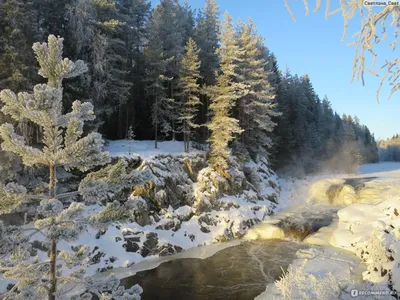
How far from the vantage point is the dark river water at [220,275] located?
1184cm

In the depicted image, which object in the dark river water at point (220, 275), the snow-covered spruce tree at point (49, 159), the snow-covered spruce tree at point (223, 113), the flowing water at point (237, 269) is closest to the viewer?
the snow-covered spruce tree at point (49, 159)

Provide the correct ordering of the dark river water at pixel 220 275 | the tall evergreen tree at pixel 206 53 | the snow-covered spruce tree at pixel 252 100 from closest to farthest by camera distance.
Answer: the dark river water at pixel 220 275
the snow-covered spruce tree at pixel 252 100
the tall evergreen tree at pixel 206 53

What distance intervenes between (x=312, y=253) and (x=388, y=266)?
567 cm

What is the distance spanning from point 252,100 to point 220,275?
18929 mm

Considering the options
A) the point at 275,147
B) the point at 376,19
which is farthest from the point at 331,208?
the point at 376,19

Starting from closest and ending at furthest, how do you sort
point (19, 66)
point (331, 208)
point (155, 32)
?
point (19, 66) → point (331, 208) → point (155, 32)

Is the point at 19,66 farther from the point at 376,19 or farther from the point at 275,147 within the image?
the point at 275,147

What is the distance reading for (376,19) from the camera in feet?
8.06

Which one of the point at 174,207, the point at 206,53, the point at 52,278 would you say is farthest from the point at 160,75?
the point at 52,278

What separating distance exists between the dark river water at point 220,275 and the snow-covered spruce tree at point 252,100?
1393 centimetres

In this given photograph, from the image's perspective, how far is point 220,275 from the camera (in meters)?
13.6

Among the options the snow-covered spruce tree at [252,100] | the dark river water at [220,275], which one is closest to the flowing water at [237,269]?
the dark river water at [220,275]

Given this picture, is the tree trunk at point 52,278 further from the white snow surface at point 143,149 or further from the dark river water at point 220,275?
the white snow surface at point 143,149

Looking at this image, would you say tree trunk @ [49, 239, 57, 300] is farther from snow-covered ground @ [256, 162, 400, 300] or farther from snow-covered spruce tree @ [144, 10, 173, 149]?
snow-covered spruce tree @ [144, 10, 173, 149]
